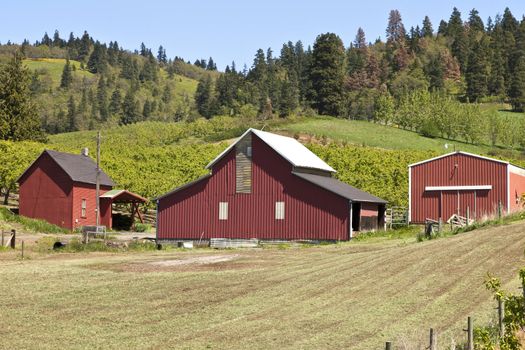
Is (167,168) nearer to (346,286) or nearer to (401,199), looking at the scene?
(401,199)

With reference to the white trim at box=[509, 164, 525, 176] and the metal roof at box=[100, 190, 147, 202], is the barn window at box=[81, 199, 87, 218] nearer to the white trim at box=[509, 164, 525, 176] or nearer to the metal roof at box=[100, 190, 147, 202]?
the metal roof at box=[100, 190, 147, 202]

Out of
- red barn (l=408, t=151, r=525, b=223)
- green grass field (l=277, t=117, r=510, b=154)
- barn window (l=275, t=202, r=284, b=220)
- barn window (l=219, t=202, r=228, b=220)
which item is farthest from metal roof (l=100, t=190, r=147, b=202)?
green grass field (l=277, t=117, r=510, b=154)

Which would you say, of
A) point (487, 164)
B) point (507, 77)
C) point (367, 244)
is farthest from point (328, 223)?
point (507, 77)

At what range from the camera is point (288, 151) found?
50.8 metres

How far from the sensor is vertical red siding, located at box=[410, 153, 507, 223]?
171 ft

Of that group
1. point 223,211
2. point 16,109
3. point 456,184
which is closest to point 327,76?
point 16,109

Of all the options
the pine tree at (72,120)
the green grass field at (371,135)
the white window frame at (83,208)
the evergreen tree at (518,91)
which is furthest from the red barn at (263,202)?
the pine tree at (72,120)

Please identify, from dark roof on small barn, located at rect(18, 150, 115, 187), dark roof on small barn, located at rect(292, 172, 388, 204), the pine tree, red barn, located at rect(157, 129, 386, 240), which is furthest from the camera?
the pine tree

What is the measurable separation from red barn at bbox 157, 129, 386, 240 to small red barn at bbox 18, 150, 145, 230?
10111mm

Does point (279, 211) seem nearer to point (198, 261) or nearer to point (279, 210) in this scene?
point (279, 210)

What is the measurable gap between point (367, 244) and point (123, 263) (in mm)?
14948

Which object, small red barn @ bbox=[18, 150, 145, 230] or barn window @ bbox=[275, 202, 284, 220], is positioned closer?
barn window @ bbox=[275, 202, 284, 220]

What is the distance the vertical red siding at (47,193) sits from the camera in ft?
189

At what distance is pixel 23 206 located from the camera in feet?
193
